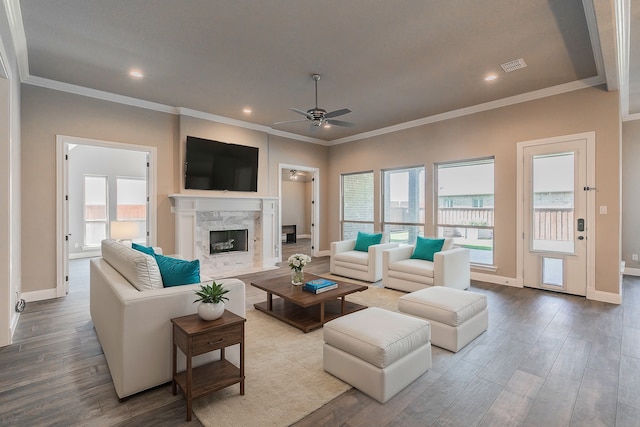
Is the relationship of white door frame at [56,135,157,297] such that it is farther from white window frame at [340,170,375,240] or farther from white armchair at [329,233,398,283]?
white window frame at [340,170,375,240]

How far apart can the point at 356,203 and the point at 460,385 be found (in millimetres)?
5650

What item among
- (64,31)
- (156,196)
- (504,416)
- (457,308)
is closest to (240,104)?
(156,196)

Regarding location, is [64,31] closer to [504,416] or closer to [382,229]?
[504,416]

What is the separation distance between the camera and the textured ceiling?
110 inches

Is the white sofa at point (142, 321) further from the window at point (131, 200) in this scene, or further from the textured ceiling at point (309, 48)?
the window at point (131, 200)

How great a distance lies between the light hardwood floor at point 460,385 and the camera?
1929 mm

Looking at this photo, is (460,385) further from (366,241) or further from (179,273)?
(366,241)

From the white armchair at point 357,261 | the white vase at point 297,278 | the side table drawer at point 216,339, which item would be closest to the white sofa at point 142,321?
the side table drawer at point 216,339

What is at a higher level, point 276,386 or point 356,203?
point 356,203

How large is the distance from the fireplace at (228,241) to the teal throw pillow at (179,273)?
3.48 metres

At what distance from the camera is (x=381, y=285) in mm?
5082

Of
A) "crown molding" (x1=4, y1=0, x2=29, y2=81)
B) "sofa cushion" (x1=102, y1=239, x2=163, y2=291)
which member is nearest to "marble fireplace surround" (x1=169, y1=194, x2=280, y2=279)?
"crown molding" (x1=4, y1=0, x2=29, y2=81)


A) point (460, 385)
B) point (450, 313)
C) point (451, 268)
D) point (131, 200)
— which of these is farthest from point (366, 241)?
point (131, 200)

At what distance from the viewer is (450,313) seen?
9.05ft
